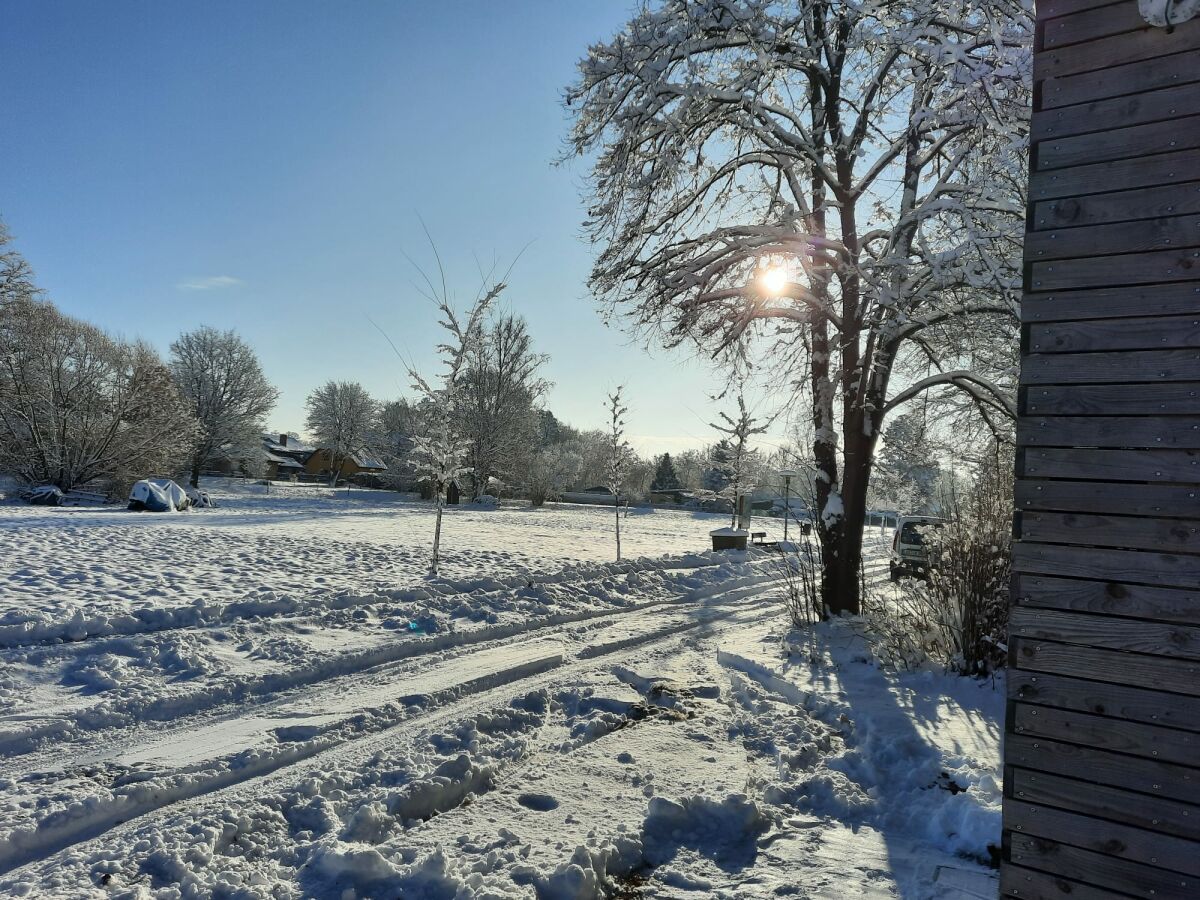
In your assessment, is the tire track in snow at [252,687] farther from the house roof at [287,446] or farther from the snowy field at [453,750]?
the house roof at [287,446]

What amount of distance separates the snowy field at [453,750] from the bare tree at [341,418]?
59.8 m

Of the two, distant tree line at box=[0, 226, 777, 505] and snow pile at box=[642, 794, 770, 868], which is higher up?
distant tree line at box=[0, 226, 777, 505]

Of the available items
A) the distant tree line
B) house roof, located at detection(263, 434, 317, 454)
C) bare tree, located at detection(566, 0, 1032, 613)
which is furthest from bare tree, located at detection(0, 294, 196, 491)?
house roof, located at detection(263, 434, 317, 454)

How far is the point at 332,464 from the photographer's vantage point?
227ft

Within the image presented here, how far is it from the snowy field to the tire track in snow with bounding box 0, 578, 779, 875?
17 mm

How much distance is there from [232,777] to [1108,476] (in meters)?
4.98

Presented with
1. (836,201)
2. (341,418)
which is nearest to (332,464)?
(341,418)

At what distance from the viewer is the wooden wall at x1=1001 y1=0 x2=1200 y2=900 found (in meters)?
2.37

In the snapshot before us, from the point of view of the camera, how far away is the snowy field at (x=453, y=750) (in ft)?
11.1

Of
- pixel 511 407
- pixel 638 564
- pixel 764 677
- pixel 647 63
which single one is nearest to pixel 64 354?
pixel 511 407

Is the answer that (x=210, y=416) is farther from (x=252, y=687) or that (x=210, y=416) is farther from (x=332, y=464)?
(x=252, y=687)

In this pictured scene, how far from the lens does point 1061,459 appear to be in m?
2.64

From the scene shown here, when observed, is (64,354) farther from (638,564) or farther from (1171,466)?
(1171,466)

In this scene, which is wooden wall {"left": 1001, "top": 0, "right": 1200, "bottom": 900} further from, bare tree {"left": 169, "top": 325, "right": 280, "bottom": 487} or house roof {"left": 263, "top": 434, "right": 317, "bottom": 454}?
house roof {"left": 263, "top": 434, "right": 317, "bottom": 454}
